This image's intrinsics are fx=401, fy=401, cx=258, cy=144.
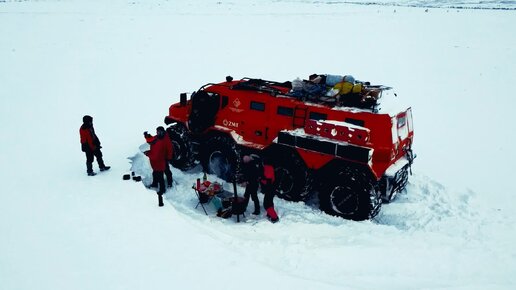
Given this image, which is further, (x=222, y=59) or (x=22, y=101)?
(x=222, y=59)

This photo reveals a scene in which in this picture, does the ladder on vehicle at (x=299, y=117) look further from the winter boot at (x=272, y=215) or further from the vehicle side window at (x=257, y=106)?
the winter boot at (x=272, y=215)

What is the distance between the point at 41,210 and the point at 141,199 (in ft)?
6.01

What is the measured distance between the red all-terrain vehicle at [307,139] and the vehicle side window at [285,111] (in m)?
0.02

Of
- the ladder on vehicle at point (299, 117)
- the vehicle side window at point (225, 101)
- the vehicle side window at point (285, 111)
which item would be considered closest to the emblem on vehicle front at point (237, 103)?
the vehicle side window at point (225, 101)

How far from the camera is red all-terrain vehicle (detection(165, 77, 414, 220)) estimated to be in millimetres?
7848

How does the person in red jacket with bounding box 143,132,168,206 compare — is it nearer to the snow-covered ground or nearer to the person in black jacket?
the snow-covered ground

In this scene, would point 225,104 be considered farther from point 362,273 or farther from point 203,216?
point 362,273

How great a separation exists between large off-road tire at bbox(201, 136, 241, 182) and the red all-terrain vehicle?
0.9 inches

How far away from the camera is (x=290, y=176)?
8820mm

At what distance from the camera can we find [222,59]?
22.6 meters

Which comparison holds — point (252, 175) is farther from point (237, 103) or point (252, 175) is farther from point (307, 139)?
point (237, 103)

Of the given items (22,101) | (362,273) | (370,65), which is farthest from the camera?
(370,65)

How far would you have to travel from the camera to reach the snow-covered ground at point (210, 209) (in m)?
6.04

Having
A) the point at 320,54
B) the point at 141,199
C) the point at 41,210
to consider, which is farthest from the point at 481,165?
the point at 320,54
